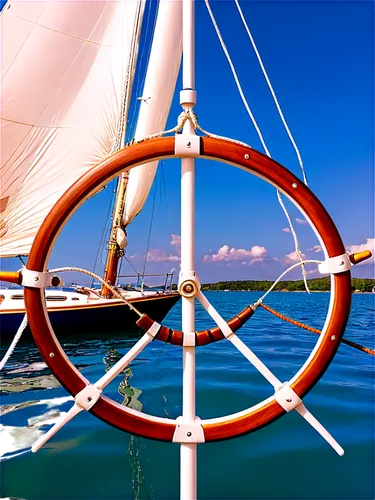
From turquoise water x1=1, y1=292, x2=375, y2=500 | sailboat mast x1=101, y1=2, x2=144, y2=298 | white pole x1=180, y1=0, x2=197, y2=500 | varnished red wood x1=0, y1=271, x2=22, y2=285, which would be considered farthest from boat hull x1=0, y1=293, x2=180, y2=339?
varnished red wood x1=0, y1=271, x2=22, y2=285

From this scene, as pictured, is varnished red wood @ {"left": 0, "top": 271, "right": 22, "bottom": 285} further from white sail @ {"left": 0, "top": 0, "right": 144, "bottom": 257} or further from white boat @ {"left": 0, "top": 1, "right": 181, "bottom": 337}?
white sail @ {"left": 0, "top": 0, "right": 144, "bottom": 257}

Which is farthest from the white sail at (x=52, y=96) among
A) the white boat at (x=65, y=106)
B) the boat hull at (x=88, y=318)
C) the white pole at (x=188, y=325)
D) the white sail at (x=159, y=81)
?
the white pole at (x=188, y=325)

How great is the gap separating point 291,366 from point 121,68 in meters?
7.70

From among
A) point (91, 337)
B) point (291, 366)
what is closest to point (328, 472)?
point (291, 366)

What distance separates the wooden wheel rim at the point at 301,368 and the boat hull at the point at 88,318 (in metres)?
7.38

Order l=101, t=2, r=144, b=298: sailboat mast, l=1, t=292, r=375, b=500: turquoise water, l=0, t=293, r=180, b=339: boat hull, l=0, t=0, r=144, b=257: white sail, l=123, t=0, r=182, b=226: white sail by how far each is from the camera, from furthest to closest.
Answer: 1. l=101, t=2, r=144, b=298: sailboat mast
2. l=123, t=0, r=182, b=226: white sail
3. l=0, t=293, r=180, b=339: boat hull
4. l=0, t=0, r=144, b=257: white sail
5. l=1, t=292, r=375, b=500: turquoise water

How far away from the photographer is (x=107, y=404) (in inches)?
63.7

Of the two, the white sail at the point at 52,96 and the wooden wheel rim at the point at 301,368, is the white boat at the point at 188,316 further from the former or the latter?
the white sail at the point at 52,96

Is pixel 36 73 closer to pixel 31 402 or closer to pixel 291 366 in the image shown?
pixel 31 402

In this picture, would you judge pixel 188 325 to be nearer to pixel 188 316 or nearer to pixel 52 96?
pixel 188 316

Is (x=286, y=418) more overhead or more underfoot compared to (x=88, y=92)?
more underfoot

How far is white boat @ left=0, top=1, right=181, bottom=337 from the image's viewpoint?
8250mm

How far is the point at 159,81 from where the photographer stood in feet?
32.5

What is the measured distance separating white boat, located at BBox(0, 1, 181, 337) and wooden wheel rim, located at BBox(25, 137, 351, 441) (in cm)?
645
